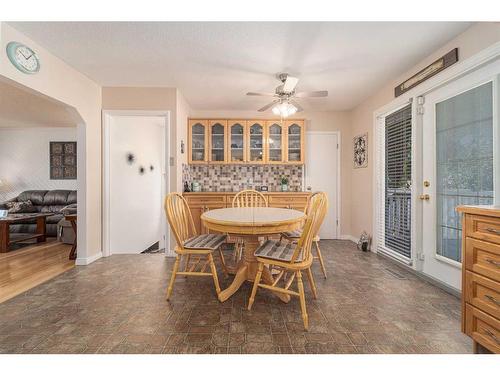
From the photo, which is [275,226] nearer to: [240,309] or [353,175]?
[240,309]

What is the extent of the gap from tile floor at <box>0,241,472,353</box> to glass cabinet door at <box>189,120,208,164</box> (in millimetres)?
2185

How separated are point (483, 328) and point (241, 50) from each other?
2.82 m

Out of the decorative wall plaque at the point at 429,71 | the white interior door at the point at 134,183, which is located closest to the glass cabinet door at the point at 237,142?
the white interior door at the point at 134,183

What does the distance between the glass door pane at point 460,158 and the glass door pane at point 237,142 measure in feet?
8.95

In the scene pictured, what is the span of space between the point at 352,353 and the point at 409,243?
193 centimetres

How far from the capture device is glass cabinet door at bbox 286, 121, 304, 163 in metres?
4.09

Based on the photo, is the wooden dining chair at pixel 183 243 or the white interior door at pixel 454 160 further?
the wooden dining chair at pixel 183 243

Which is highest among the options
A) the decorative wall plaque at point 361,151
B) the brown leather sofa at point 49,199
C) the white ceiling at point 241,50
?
the white ceiling at point 241,50

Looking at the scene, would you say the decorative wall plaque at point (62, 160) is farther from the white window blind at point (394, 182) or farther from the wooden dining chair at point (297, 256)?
the white window blind at point (394, 182)

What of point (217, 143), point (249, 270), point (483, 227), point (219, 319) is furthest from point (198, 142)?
point (483, 227)

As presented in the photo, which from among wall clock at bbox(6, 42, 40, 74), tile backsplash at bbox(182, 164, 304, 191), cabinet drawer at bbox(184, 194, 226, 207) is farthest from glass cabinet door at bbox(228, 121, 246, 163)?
wall clock at bbox(6, 42, 40, 74)

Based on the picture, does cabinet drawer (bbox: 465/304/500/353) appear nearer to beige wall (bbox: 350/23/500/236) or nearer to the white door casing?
beige wall (bbox: 350/23/500/236)

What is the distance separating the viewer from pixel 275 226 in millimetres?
1841

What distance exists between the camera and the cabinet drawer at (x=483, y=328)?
4.06ft
